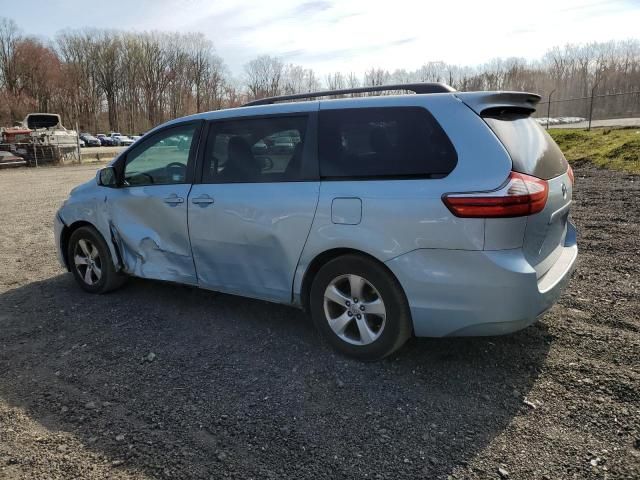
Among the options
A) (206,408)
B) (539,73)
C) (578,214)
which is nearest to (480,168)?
(206,408)

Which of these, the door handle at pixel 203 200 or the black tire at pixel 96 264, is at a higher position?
the door handle at pixel 203 200

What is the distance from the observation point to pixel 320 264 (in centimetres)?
359

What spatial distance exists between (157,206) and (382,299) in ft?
7.46

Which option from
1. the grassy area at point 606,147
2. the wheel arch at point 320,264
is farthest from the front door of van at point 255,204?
the grassy area at point 606,147

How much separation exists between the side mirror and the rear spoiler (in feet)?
10.7

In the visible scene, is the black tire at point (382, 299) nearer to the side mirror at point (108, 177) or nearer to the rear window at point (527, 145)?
the rear window at point (527, 145)

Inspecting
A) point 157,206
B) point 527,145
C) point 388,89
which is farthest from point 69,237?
point 527,145

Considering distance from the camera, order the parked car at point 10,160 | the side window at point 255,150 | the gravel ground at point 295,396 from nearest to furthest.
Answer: the gravel ground at point 295,396 → the side window at point 255,150 → the parked car at point 10,160

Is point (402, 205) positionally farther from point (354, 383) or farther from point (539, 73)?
point (539, 73)

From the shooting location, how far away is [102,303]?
4.86m

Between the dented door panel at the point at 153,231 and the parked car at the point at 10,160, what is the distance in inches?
1001

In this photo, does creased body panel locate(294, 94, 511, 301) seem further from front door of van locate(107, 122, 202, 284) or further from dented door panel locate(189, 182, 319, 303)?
front door of van locate(107, 122, 202, 284)

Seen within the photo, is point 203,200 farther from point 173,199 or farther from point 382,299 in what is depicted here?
point 382,299

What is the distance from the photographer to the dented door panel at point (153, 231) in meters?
4.29
